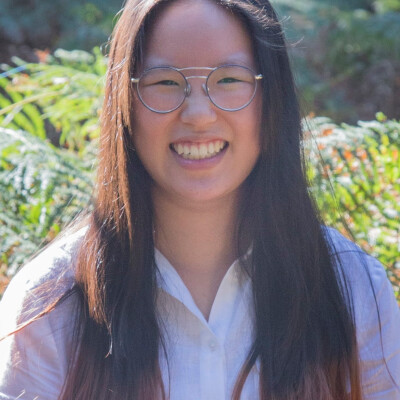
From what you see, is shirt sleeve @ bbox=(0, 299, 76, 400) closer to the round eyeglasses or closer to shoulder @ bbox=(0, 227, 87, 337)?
shoulder @ bbox=(0, 227, 87, 337)

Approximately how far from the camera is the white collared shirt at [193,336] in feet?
5.69

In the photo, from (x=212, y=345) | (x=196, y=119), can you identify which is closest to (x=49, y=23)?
(x=196, y=119)

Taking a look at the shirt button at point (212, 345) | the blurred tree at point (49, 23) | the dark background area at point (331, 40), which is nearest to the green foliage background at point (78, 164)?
the shirt button at point (212, 345)

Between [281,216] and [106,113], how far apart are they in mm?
555

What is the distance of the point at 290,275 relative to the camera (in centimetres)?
190

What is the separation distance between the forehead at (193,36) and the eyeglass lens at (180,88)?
23 millimetres

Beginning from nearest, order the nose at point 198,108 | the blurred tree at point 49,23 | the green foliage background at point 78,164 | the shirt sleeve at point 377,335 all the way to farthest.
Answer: the nose at point 198,108 → the shirt sleeve at point 377,335 → the green foliage background at point 78,164 → the blurred tree at point 49,23

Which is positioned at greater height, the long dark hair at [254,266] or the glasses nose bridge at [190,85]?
the glasses nose bridge at [190,85]

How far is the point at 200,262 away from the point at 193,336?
0.72 feet

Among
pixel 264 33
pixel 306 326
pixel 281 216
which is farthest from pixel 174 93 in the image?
pixel 306 326

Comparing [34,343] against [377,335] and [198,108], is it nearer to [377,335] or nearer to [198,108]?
[198,108]

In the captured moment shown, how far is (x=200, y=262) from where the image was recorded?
195 cm

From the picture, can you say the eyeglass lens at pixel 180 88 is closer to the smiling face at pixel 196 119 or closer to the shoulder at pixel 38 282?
the smiling face at pixel 196 119

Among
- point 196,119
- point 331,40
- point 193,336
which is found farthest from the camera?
point 331,40
